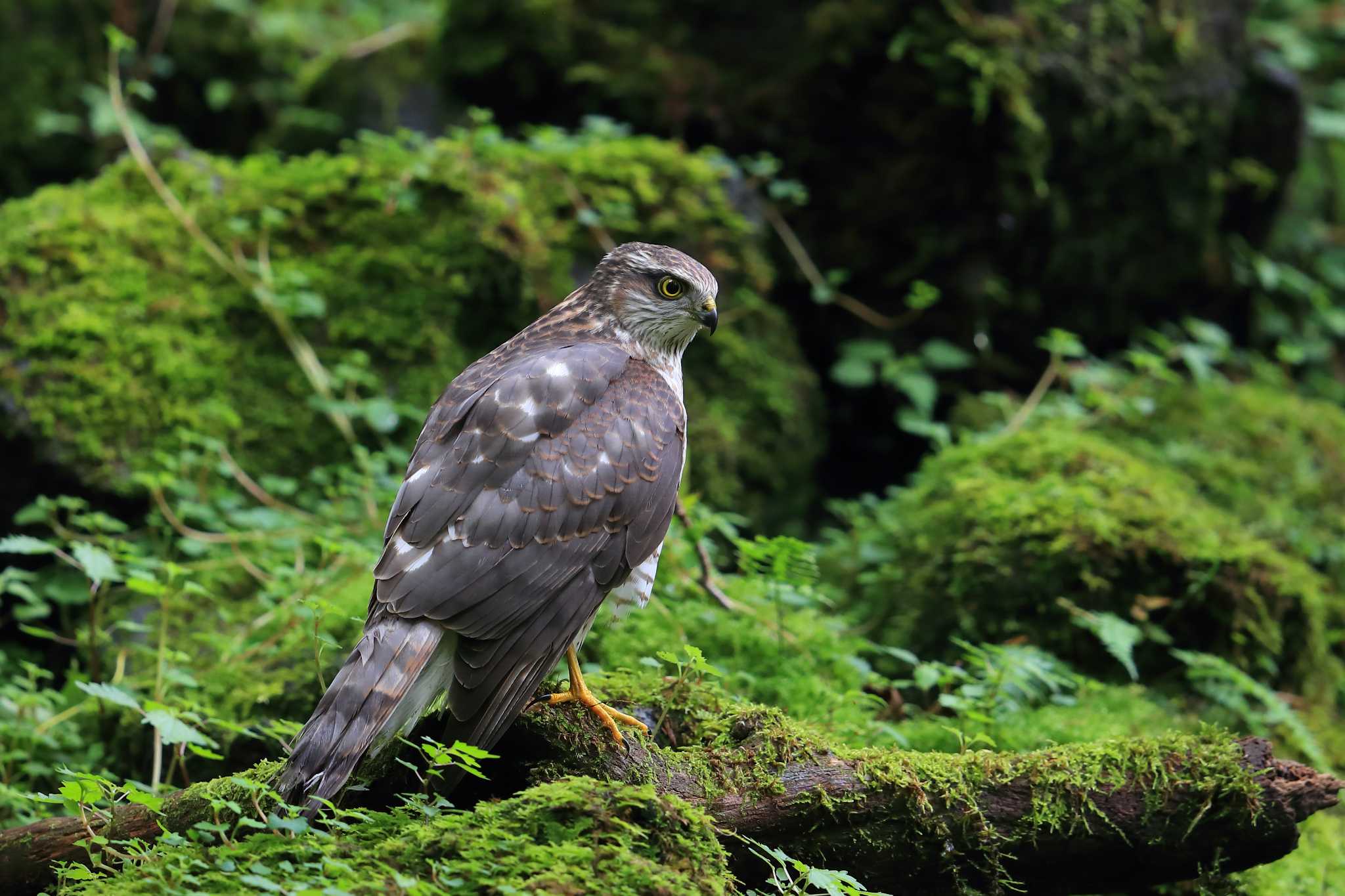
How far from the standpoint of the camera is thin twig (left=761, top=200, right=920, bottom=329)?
8.30 metres

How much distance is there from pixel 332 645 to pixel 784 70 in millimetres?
5609

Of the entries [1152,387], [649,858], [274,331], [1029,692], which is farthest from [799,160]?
[649,858]

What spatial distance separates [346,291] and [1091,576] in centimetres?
420

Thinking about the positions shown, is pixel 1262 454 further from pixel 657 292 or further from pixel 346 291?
pixel 346 291

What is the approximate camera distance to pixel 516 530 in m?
4.13

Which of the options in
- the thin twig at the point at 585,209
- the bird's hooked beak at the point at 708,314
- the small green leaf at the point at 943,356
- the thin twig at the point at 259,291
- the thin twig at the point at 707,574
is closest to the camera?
the bird's hooked beak at the point at 708,314

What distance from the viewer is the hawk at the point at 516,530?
3.76 meters

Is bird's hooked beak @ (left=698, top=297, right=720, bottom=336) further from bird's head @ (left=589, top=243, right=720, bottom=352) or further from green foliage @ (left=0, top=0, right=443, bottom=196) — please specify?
green foliage @ (left=0, top=0, right=443, bottom=196)

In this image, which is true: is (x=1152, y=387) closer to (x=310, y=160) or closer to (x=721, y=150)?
(x=721, y=150)

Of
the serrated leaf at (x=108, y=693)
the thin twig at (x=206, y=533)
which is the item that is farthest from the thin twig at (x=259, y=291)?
the serrated leaf at (x=108, y=693)

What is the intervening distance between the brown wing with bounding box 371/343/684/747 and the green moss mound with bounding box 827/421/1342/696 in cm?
225

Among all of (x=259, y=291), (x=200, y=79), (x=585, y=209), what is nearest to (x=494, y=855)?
(x=259, y=291)

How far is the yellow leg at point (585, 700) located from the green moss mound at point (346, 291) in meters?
2.94

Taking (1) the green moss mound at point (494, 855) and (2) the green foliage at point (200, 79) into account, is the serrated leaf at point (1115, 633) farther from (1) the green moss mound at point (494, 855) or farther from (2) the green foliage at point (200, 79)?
(2) the green foliage at point (200, 79)
